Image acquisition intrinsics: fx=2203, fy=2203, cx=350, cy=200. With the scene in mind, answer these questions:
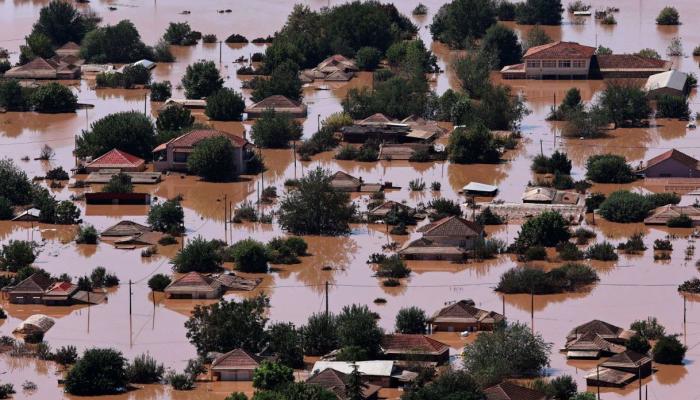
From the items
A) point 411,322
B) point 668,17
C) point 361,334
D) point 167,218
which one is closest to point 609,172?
point 167,218

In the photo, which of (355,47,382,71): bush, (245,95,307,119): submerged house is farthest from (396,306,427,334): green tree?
(355,47,382,71): bush

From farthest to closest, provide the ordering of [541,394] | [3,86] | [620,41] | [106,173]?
[620,41] < [3,86] < [106,173] < [541,394]

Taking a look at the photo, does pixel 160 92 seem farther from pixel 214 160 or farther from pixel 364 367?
pixel 364 367

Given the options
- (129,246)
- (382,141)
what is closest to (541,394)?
(129,246)

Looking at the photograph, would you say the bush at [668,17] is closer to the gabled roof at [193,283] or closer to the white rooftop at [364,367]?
the gabled roof at [193,283]

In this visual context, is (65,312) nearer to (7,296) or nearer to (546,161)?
(7,296)
